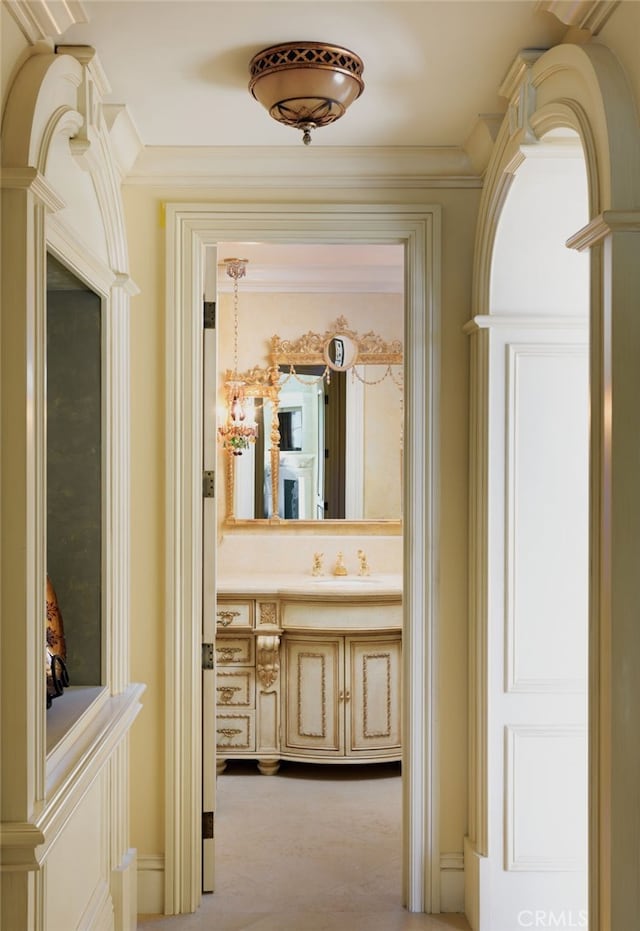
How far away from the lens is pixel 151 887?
A: 298 centimetres

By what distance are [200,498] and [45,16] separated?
62.1 inches

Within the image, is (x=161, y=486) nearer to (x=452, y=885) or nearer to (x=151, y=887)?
(x=151, y=887)

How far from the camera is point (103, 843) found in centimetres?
252

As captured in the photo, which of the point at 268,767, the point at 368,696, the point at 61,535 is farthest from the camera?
the point at 268,767

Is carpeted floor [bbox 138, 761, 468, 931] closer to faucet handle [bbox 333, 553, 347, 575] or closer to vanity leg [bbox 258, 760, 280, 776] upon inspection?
vanity leg [bbox 258, 760, 280, 776]

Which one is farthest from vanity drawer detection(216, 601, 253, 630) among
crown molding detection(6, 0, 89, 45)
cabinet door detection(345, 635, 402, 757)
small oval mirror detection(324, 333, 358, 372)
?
crown molding detection(6, 0, 89, 45)

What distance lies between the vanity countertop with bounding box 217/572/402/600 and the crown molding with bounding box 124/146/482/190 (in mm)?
2025

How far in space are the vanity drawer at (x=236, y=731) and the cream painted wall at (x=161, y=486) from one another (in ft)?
4.62

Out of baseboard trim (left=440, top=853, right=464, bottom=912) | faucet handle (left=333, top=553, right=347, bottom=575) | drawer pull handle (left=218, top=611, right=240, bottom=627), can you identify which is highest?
faucet handle (left=333, top=553, right=347, bottom=575)

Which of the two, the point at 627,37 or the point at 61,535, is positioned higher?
the point at 627,37

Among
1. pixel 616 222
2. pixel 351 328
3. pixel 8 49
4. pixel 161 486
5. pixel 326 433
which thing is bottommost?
pixel 161 486

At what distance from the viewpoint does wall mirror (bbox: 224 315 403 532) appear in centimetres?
496

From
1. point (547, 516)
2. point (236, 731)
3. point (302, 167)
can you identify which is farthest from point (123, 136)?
point (236, 731)

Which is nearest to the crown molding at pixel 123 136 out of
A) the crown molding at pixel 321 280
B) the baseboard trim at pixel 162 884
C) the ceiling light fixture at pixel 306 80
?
the ceiling light fixture at pixel 306 80
